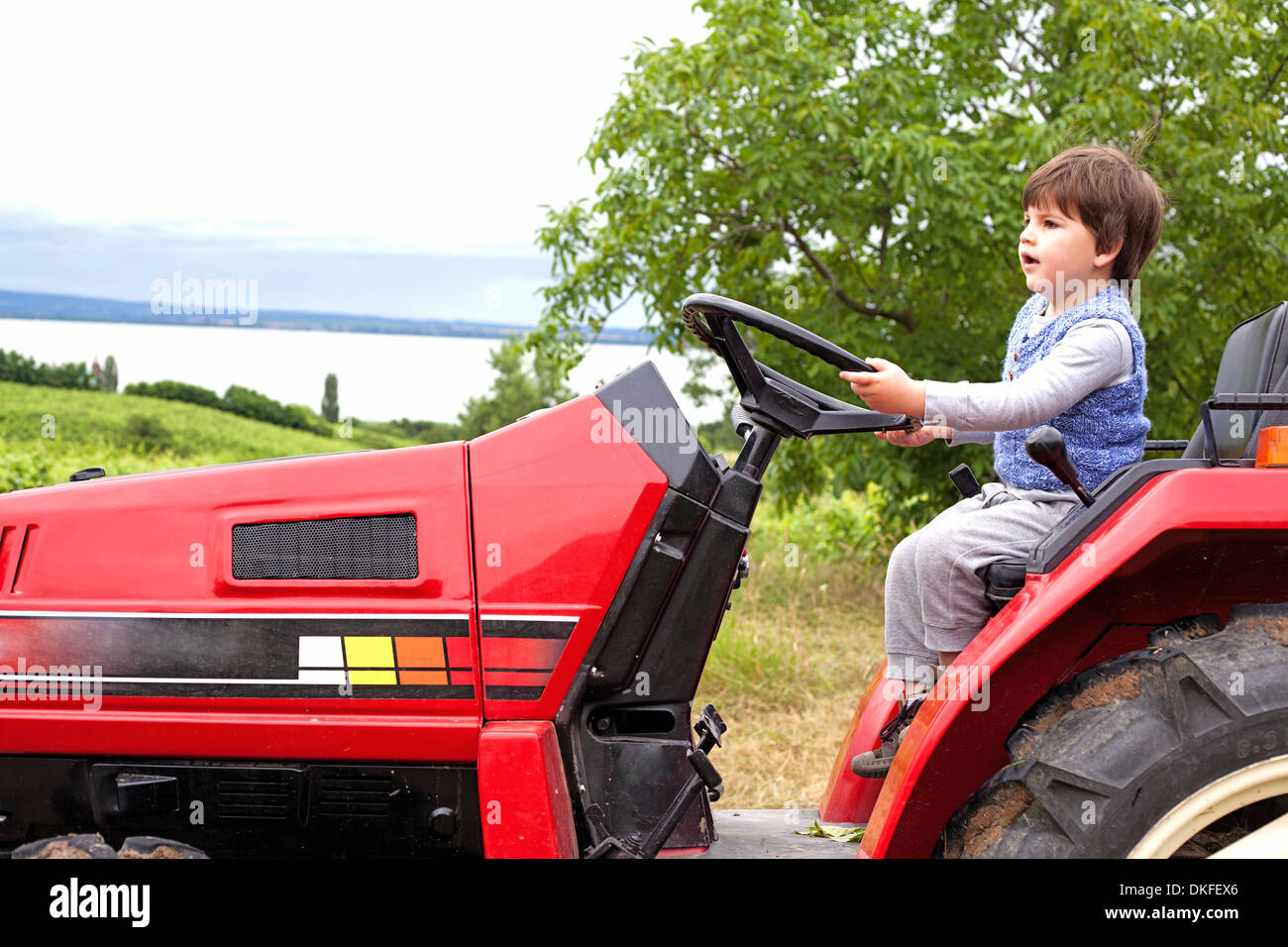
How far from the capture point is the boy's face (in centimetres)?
213

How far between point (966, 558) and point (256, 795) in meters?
1.40

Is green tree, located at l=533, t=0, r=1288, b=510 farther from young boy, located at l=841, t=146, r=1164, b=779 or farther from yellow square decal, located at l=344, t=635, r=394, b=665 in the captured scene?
yellow square decal, located at l=344, t=635, r=394, b=665

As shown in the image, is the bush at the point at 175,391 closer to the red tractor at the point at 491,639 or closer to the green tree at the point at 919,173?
the green tree at the point at 919,173

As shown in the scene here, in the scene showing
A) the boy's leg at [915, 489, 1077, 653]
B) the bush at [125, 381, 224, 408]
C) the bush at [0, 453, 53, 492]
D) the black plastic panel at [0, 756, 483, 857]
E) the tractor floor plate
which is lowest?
the tractor floor plate

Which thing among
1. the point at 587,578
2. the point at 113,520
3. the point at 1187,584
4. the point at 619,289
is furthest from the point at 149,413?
the point at 1187,584

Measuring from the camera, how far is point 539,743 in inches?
72.2

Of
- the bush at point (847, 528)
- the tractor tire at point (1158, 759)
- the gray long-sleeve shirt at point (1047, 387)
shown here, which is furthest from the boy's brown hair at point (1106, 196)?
the bush at point (847, 528)

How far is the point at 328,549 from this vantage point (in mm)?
1941

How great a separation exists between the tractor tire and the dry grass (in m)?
1.77

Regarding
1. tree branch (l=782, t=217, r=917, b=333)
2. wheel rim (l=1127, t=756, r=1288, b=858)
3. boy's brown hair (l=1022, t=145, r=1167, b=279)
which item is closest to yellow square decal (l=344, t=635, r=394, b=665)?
wheel rim (l=1127, t=756, r=1288, b=858)

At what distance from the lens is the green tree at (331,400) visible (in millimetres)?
7824

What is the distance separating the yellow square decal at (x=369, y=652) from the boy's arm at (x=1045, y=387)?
106cm

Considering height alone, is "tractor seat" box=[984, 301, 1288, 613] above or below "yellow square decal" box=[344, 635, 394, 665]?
above
